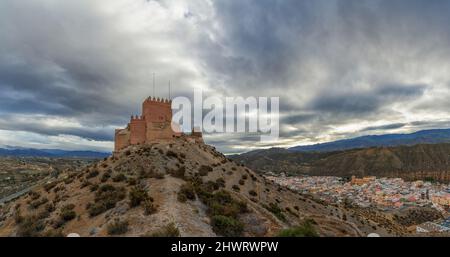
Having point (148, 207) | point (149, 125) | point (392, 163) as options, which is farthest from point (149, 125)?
point (392, 163)

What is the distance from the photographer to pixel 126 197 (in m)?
17.3

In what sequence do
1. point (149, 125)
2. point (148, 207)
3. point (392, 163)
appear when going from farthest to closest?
point (392, 163) → point (149, 125) → point (148, 207)

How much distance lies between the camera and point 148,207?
14.3m

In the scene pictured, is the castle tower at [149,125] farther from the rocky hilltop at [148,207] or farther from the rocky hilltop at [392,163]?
the rocky hilltop at [392,163]

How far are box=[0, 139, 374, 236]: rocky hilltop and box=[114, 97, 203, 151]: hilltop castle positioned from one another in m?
1.30

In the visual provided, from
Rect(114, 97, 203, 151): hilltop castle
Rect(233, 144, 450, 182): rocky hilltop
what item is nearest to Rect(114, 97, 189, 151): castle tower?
Rect(114, 97, 203, 151): hilltop castle

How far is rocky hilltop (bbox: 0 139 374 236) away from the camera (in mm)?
13297

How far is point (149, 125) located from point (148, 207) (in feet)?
56.7

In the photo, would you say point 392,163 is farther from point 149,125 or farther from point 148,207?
point 148,207

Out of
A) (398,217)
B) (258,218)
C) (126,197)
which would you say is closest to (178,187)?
(126,197)

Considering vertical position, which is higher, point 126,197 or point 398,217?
point 126,197
